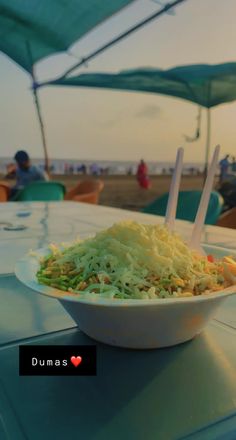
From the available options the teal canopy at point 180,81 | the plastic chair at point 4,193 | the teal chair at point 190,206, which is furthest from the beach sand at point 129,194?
the teal chair at point 190,206

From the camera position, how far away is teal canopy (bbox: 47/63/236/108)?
16.0 ft

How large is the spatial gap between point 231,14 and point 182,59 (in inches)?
33.1

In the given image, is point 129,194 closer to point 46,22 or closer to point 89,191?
point 89,191

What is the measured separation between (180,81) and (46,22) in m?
1.99

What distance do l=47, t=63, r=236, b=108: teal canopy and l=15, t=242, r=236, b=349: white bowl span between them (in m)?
4.76

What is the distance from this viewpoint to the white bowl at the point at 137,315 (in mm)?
435

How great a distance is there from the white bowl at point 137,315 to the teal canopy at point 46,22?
371cm

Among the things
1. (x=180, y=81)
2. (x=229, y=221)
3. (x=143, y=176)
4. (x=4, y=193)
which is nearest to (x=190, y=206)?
(x=229, y=221)

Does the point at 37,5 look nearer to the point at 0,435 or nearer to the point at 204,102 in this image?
the point at 204,102

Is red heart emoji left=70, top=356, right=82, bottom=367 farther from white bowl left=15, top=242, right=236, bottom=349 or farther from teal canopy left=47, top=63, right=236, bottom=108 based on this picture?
teal canopy left=47, top=63, right=236, bottom=108

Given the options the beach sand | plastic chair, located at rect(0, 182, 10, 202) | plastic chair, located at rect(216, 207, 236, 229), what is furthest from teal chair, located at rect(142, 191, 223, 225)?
the beach sand

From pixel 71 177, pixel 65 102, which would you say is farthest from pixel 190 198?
pixel 71 177

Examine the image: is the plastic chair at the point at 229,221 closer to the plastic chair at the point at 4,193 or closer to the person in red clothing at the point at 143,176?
the plastic chair at the point at 4,193

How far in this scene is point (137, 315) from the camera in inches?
18.1
